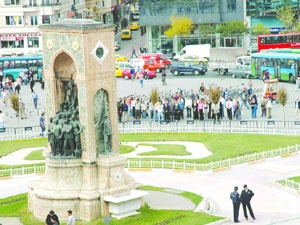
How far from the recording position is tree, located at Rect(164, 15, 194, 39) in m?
106

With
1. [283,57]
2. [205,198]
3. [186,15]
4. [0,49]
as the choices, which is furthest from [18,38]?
[205,198]

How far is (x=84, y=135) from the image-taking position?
44625 millimetres

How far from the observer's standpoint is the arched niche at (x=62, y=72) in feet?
149

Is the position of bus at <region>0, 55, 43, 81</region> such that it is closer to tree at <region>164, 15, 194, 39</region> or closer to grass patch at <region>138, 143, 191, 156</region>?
tree at <region>164, 15, 194, 39</region>

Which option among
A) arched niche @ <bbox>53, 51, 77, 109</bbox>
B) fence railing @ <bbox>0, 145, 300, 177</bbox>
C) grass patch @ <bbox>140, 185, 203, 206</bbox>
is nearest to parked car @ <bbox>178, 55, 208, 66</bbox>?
fence railing @ <bbox>0, 145, 300, 177</bbox>

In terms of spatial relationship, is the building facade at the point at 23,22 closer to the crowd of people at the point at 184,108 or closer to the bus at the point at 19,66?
the bus at the point at 19,66

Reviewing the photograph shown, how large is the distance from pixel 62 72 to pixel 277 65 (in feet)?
138

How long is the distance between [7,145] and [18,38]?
163ft

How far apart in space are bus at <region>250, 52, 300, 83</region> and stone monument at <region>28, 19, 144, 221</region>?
4027 cm

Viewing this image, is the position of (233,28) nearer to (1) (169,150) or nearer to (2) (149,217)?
(1) (169,150)

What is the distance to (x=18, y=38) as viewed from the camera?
11094 cm

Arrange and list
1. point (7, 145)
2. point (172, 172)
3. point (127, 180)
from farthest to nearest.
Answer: point (7, 145), point (172, 172), point (127, 180)

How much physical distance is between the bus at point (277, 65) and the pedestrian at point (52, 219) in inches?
1737

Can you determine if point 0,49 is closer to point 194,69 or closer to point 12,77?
point 12,77
